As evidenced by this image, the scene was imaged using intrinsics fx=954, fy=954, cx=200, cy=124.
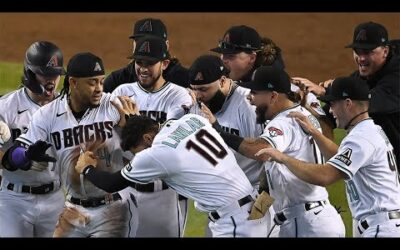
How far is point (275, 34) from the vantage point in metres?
14.7

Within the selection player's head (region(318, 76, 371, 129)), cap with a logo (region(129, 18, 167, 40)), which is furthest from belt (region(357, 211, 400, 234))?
cap with a logo (region(129, 18, 167, 40))

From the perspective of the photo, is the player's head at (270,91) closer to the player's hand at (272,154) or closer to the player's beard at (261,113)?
the player's beard at (261,113)

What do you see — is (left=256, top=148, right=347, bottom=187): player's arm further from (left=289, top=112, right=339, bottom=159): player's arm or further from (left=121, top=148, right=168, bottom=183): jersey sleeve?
(left=121, top=148, right=168, bottom=183): jersey sleeve

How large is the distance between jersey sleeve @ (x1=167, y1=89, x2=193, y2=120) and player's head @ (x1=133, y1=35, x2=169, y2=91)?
0.71 feet

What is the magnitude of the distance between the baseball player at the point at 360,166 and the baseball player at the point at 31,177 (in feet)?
6.45

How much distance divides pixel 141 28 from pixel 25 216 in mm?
2111

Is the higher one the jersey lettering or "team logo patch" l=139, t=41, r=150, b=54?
"team logo patch" l=139, t=41, r=150, b=54

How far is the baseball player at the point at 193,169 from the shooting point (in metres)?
6.11

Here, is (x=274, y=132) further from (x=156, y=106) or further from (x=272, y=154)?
(x=156, y=106)

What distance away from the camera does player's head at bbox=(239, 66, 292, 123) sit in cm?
659

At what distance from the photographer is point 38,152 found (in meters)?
6.57

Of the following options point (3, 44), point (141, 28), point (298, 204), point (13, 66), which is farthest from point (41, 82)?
point (3, 44)

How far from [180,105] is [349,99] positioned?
1.52 meters

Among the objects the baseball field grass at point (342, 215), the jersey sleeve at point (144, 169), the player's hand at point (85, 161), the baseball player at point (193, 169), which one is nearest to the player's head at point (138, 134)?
the baseball player at point (193, 169)
